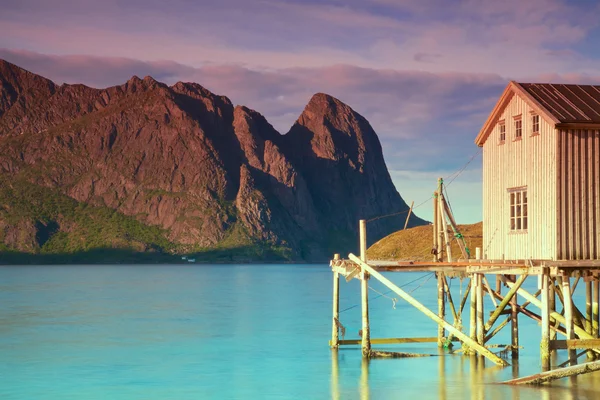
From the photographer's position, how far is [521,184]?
36.0 meters

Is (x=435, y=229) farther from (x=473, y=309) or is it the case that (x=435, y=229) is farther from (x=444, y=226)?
(x=473, y=309)

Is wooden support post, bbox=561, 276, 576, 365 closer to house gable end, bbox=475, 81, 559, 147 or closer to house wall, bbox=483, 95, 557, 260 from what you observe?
house wall, bbox=483, 95, 557, 260

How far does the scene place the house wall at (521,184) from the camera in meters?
33.8

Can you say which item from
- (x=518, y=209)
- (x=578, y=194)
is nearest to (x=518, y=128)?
(x=518, y=209)

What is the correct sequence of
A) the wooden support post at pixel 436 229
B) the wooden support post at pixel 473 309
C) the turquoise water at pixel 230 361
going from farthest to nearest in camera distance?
the wooden support post at pixel 436 229, the wooden support post at pixel 473 309, the turquoise water at pixel 230 361

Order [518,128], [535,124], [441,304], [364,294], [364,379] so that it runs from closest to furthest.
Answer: [535,124]
[518,128]
[364,379]
[364,294]
[441,304]

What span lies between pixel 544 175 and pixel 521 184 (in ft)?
6.02

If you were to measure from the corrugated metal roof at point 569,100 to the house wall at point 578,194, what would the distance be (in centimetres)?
67

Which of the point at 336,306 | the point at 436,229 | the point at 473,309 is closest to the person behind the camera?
the point at 473,309

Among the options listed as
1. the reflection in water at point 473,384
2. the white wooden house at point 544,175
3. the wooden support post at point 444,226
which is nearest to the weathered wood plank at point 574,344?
the reflection in water at point 473,384

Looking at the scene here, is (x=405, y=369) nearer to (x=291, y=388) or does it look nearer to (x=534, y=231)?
(x=291, y=388)

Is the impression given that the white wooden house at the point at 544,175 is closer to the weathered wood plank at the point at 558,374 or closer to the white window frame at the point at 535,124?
the white window frame at the point at 535,124

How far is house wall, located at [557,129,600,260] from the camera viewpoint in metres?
33.4

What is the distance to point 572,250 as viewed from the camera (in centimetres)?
3331
